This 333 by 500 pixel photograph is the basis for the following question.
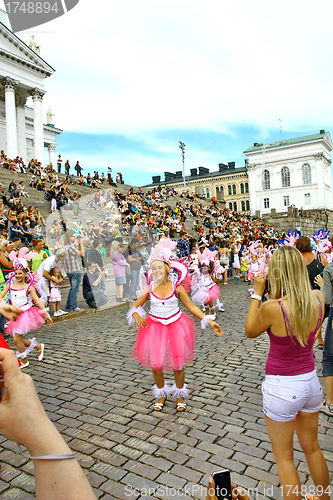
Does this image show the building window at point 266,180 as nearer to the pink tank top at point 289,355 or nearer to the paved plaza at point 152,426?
the paved plaza at point 152,426

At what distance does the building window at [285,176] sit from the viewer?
66500 mm

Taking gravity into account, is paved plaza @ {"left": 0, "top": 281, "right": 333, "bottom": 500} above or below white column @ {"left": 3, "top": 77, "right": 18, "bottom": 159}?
below

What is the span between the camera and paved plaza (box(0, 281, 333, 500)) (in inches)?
110

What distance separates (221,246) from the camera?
15.7 metres

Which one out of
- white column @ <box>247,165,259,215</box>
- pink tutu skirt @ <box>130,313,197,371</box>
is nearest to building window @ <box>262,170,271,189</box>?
white column @ <box>247,165,259,215</box>

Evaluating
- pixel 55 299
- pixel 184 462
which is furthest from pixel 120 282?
pixel 184 462

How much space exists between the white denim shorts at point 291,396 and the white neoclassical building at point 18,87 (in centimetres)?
3666

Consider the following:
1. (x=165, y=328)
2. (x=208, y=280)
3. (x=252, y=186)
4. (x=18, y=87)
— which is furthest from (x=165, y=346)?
(x=252, y=186)

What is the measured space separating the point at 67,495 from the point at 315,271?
4.97m

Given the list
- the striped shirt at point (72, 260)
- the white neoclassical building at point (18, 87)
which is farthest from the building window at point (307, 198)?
the striped shirt at point (72, 260)

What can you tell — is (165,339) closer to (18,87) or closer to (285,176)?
(18,87)

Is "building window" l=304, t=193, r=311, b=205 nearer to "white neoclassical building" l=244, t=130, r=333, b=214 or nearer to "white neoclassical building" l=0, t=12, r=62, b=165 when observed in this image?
"white neoclassical building" l=244, t=130, r=333, b=214

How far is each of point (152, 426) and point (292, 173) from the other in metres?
68.6

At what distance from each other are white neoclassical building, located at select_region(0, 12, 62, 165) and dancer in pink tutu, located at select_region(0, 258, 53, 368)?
32074mm
